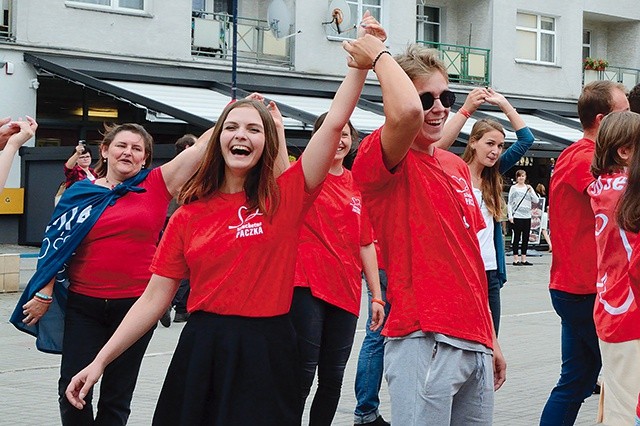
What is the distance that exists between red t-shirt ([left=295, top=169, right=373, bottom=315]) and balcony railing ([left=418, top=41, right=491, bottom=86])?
2290 cm

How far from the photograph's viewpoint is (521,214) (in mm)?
22812

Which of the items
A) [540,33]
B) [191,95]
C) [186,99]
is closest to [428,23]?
[540,33]

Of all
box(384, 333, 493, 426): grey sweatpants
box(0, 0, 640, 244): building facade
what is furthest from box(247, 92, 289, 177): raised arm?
box(0, 0, 640, 244): building facade

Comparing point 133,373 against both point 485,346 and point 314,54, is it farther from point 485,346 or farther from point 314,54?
point 314,54

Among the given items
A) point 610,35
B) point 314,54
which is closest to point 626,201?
point 314,54

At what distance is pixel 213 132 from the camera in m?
4.21

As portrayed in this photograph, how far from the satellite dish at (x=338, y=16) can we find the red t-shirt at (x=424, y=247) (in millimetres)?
22362

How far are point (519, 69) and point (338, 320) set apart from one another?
84.0 feet

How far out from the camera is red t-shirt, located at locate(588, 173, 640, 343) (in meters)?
4.84

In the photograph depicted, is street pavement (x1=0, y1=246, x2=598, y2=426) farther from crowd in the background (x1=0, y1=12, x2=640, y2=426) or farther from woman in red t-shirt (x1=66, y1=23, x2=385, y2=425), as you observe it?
woman in red t-shirt (x1=66, y1=23, x2=385, y2=425)

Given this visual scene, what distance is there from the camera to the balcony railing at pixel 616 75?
108ft

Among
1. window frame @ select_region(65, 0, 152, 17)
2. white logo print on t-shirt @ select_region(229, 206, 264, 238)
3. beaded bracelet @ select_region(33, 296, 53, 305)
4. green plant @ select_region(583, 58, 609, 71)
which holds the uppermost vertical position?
green plant @ select_region(583, 58, 609, 71)

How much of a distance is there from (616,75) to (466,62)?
627 centimetres

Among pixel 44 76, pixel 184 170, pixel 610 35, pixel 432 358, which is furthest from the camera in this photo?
pixel 610 35
